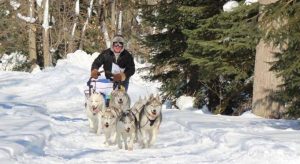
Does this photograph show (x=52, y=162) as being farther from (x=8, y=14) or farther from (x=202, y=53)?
(x=8, y=14)

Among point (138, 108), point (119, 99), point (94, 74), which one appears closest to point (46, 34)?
point (94, 74)

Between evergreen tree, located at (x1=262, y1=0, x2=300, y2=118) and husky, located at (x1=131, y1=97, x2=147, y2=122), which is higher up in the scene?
evergreen tree, located at (x1=262, y1=0, x2=300, y2=118)

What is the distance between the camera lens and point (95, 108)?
11.4m

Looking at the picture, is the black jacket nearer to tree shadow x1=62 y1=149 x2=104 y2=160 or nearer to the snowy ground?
the snowy ground

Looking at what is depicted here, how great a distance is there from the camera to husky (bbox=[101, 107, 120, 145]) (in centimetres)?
1014

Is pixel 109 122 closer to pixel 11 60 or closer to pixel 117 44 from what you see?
pixel 117 44

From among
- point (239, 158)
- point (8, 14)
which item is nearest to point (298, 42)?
point (239, 158)

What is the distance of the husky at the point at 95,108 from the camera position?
11.4 meters

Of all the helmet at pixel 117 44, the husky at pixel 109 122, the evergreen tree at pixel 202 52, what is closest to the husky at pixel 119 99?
the husky at pixel 109 122

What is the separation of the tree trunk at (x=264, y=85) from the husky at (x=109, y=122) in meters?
4.23

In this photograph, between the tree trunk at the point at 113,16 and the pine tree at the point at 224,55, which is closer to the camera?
the pine tree at the point at 224,55

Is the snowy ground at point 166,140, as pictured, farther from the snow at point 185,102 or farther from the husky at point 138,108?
the snow at point 185,102

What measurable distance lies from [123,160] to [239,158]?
174 cm

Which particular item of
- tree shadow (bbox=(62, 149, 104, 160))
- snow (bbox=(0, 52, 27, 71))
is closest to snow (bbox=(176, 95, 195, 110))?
tree shadow (bbox=(62, 149, 104, 160))
